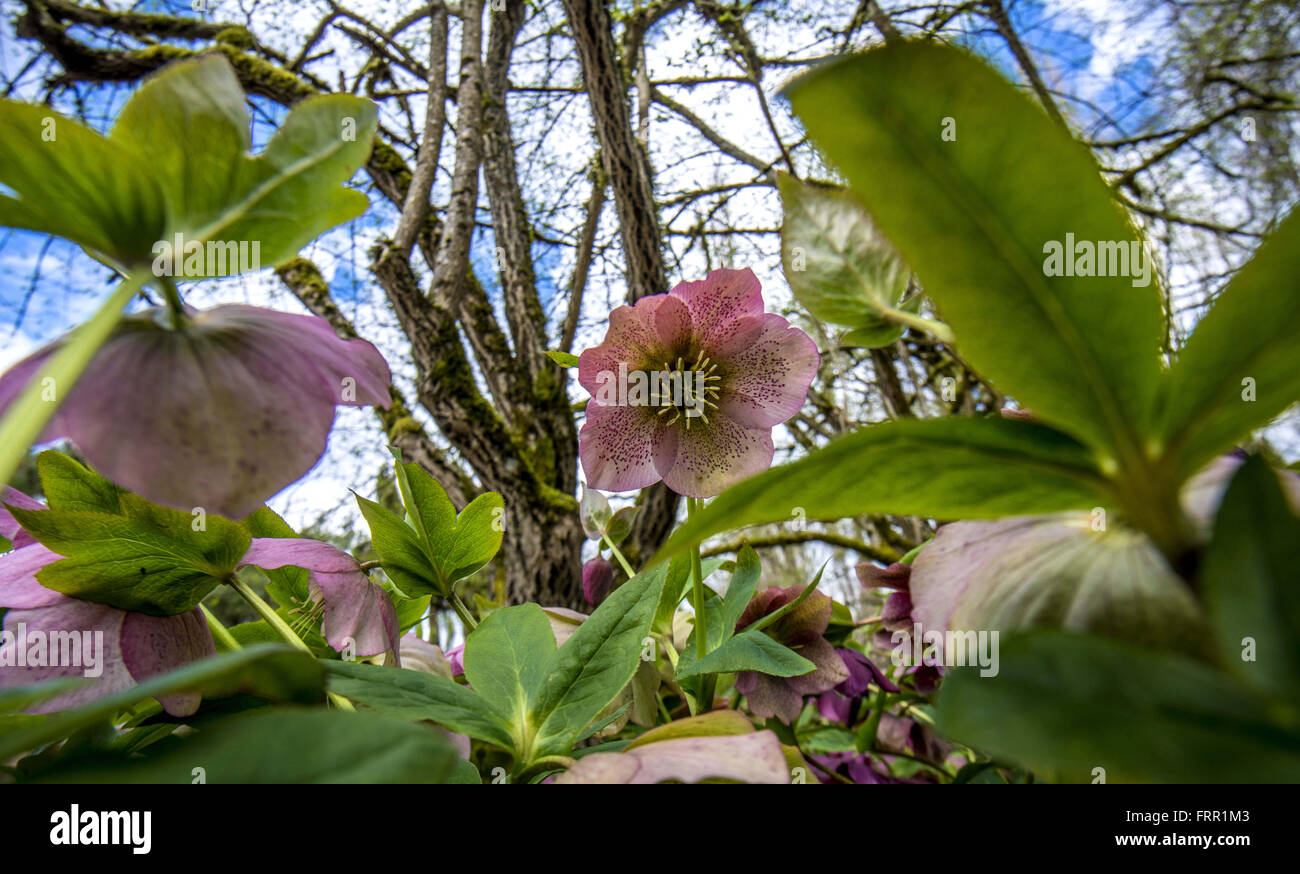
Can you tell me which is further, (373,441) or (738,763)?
(373,441)

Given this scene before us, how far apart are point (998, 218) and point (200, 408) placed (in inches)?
6.0

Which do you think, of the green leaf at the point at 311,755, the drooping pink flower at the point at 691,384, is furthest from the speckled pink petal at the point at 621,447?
the green leaf at the point at 311,755

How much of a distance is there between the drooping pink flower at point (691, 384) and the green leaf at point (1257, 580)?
8.1 inches

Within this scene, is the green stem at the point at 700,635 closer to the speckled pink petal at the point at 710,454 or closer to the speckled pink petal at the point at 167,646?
the speckled pink petal at the point at 710,454

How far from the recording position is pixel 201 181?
5.8 inches

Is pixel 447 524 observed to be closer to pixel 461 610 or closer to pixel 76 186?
pixel 461 610

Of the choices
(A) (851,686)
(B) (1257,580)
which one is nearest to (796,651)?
(A) (851,686)

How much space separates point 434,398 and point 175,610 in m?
1.62

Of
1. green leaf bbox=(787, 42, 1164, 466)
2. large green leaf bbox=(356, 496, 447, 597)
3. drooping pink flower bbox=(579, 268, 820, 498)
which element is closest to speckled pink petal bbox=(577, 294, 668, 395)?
drooping pink flower bbox=(579, 268, 820, 498)

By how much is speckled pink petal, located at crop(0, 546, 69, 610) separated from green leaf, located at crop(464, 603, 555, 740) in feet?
0.37

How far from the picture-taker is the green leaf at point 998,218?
112mm
